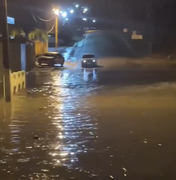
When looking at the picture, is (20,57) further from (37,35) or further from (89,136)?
(89,136)

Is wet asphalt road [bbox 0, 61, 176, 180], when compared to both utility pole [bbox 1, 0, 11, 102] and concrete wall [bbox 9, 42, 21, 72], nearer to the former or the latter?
utility pole [bbox 1, 0, 11, 102]

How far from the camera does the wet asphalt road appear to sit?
8.80 m

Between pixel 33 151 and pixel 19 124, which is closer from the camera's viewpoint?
pixel 33 151

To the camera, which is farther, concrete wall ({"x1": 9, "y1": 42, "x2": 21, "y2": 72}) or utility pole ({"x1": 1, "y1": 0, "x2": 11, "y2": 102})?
concrete wall ({"x1": 9, "y1": 42, "x2": 21, "y2": 72})

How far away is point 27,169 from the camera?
29.1 ft

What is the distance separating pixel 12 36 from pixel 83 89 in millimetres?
21621

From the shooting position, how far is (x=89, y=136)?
38.7 ft

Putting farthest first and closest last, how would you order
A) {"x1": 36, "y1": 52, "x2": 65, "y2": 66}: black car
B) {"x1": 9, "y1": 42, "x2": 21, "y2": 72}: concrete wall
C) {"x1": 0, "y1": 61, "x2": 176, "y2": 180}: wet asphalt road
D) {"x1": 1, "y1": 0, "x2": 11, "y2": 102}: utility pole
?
{"x1": 36, "y1": 52, "x2": 65, "y2": 66}: black car
{"x1": 9, "y1": 42, "x2": 21, "y2": 72}: concrete wall
{"x1": 1, "y1": 0, "x2": 11, "y2": 102}: utility pole
{"x1": 0, "y1": 61, "x2": 176, "y2": 180}: wet asphalt road

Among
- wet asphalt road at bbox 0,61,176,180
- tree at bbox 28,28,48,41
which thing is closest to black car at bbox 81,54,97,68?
tree at bbox 28,28,48,41

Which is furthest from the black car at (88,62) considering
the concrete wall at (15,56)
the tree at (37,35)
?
the tree at (37,35)

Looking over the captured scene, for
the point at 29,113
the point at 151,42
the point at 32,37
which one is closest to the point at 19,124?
the point at 29,113

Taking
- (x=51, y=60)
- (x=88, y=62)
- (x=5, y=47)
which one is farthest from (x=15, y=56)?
(x=5, y=47)

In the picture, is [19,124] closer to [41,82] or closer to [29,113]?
[29,113]

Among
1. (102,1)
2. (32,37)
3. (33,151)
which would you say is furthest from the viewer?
(102,1)
